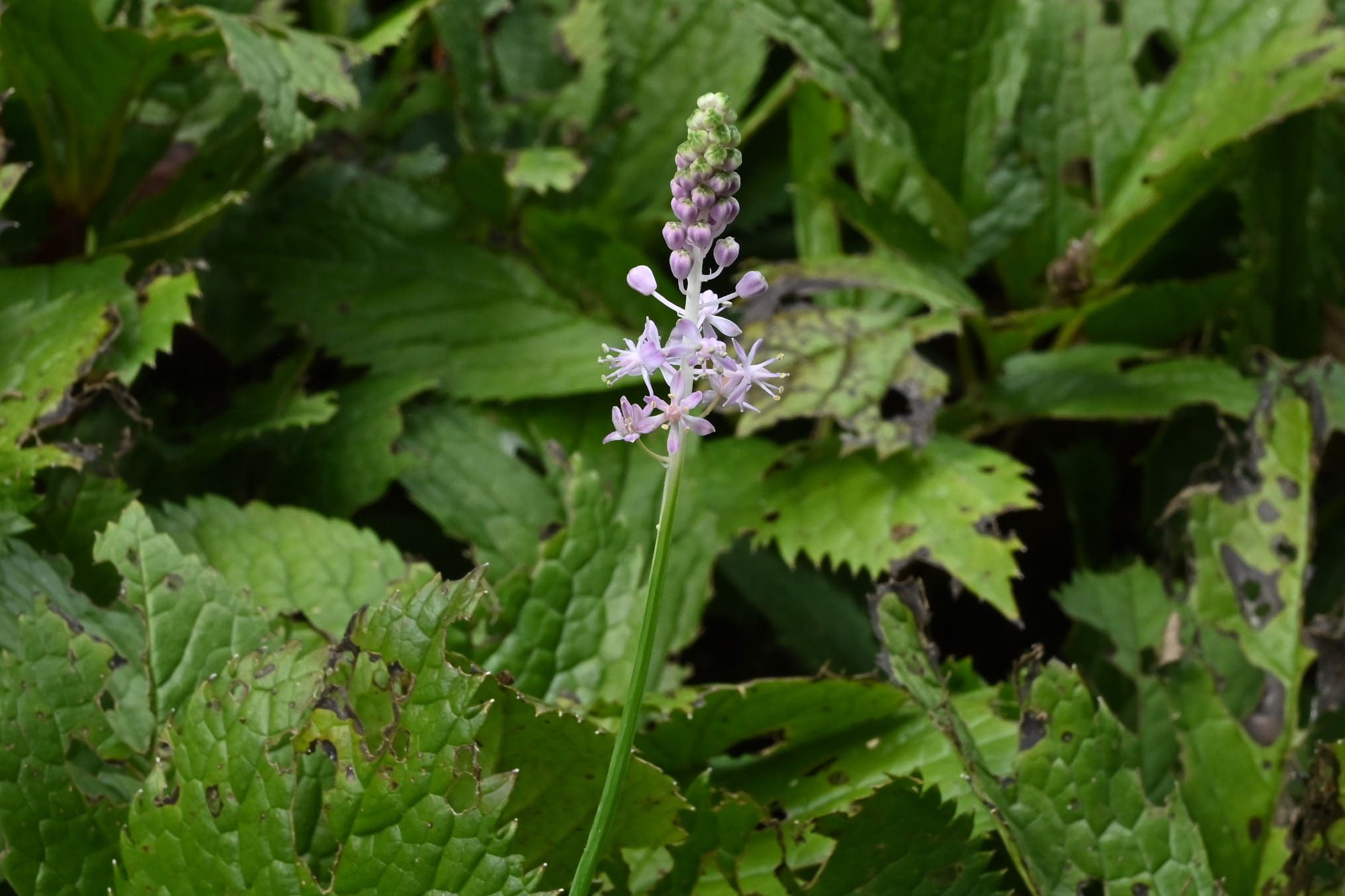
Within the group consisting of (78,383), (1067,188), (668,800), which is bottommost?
(668,800)

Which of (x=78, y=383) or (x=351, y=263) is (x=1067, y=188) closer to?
(x=351, y=263)

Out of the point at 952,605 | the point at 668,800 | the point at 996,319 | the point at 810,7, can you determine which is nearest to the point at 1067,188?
the point at 996,319

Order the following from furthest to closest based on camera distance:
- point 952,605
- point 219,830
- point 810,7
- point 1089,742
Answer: point 952,605 < point 810,7 < point 1089,742 < point 219,830

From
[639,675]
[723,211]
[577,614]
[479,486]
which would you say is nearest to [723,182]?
[723,211]

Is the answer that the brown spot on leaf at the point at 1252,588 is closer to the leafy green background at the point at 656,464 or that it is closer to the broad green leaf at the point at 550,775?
the leafy green background at the point at 656,464

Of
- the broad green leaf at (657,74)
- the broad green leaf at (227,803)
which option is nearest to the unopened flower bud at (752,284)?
the broad green leaf at (227,803)

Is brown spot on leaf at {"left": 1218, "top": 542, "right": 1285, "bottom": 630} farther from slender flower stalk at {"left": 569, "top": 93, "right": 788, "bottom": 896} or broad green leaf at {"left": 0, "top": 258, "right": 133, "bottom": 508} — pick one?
broad green leaf at {"left": 0, "top": 258, "right": 133, "bottom": 508}
